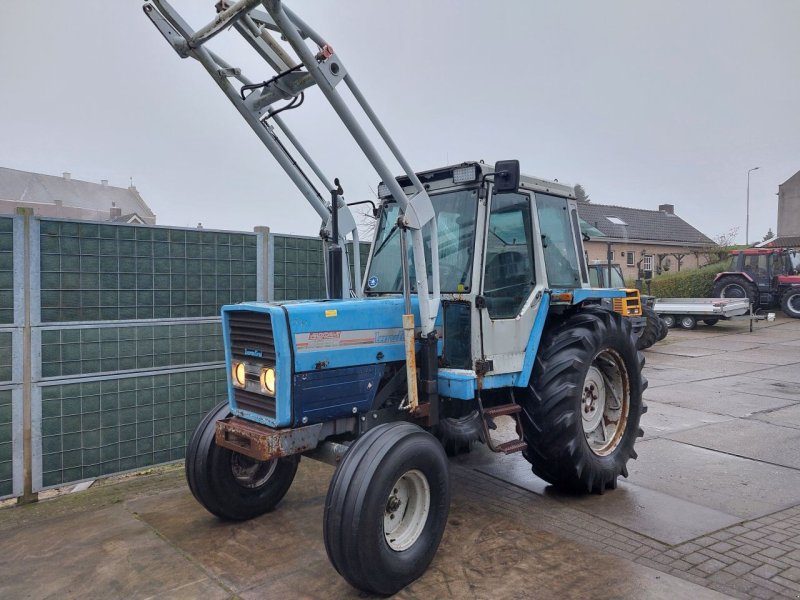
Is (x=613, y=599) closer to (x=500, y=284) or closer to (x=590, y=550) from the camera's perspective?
(x=590, y=550)

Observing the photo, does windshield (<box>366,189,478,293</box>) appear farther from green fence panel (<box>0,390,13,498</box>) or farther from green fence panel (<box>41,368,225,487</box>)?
green fence panel (<box>0,390,13,498</box>)

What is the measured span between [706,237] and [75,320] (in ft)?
123

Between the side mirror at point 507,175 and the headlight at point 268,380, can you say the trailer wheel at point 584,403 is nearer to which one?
the side mirror at point 507,175

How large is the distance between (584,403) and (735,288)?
59.2ft

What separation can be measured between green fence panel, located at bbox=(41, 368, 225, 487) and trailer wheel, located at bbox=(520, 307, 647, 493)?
122 inches

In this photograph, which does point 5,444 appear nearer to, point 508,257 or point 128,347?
point 128,347

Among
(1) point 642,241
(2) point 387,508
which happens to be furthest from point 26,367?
(1) point 642,241

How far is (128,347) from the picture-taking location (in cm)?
513

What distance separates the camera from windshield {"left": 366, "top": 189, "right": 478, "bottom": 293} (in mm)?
4176

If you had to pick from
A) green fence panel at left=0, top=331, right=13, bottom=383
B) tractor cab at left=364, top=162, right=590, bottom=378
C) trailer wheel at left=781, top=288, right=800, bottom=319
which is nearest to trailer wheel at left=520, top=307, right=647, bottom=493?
tractor cab at left=364, top=162, right=590, bottom=378

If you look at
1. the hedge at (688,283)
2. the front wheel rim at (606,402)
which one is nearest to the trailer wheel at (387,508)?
the front wheel rim at (606,402)

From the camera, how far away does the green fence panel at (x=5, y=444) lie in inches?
176

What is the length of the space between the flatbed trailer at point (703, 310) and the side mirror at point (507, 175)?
14.5 metres

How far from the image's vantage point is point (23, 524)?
13.9 feet
